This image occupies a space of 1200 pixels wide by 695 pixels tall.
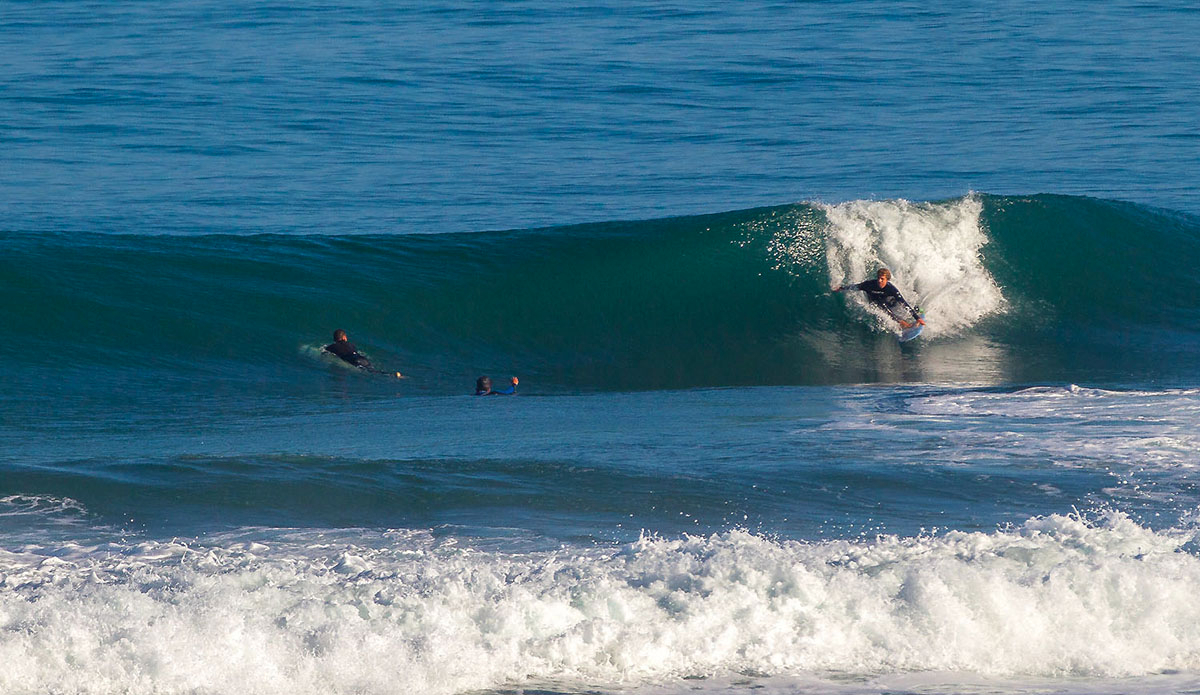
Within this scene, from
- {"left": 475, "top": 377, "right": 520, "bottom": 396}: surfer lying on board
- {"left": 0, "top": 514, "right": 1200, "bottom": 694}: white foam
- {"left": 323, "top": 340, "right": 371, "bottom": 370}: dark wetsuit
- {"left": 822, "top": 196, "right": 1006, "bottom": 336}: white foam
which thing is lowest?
{"left": 0, "top": 514, "right": 1200, "bottom": 694}: white foam

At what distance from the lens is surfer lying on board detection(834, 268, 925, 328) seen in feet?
47.9

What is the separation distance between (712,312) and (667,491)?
708 centimetres

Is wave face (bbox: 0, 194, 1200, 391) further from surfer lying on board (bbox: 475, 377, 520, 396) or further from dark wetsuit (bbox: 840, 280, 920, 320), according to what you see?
surfer lying on board (bbox: 475, 377, 520, 396)

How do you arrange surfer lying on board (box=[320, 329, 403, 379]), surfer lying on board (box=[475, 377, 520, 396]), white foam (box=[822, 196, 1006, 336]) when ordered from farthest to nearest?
white foam (box=[822, 196, 1006, 336]) → surfer lying on board (box=[320, 329, 403, 379]) → surfer lying on board (box=[475, 377, 520, 396])

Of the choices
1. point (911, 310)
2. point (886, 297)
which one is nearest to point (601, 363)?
point (886, 297)

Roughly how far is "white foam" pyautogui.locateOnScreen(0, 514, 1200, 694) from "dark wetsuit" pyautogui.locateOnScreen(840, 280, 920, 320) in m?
7.85

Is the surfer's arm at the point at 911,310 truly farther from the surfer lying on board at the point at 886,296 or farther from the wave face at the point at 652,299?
the wave face at the point at 652,299

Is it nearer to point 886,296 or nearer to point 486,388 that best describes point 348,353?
point 486,388

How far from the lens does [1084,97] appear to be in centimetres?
2641

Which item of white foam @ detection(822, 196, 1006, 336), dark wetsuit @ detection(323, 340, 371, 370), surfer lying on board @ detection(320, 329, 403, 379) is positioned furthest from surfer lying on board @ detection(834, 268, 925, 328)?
dark wetsuit @ detection(323, 340, 371, 370)

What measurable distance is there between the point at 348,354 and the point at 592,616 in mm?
7088

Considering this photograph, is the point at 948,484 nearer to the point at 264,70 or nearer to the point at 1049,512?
the point at 1049,512

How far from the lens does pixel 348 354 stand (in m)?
12.8

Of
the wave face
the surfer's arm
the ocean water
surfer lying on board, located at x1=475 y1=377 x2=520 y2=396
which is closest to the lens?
the ocean water
